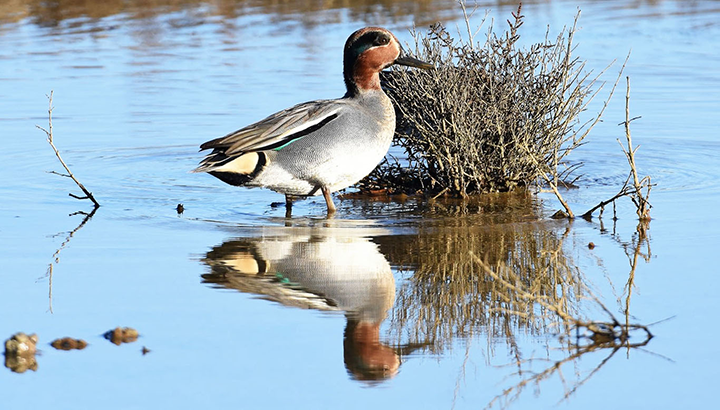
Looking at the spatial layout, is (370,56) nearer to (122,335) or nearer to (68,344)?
(122,335)

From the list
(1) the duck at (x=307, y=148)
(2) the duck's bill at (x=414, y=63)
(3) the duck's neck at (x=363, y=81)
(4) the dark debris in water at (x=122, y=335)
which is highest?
(2) the duck's bill at (x=414, y=63)

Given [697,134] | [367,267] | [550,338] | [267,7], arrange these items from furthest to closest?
1. [267,7]
2. [697,134]
3. [367,267]
4. [550,338]

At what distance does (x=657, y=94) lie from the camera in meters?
12.3

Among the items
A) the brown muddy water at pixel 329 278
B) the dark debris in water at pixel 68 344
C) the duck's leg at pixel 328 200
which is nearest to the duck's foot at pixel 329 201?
the duck's leg at pixel 328 200

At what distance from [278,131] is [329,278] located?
1879mm

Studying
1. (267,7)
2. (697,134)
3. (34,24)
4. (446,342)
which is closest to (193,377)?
(446,342)

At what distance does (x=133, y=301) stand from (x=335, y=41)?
12.0 meters

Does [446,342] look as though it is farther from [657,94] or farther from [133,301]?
[657,94]

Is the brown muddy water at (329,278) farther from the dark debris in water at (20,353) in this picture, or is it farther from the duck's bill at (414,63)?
the duck's bill at (414,63)

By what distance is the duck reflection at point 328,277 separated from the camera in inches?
185

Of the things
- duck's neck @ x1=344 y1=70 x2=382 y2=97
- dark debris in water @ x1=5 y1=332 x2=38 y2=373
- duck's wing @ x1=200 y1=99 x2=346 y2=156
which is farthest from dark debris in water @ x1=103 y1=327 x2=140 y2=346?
duck's neck @ x1=344 y1=70 x2=382 y2=97

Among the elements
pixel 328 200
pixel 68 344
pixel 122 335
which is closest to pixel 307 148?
pixel 328 200

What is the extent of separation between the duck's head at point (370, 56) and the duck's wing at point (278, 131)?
37cm

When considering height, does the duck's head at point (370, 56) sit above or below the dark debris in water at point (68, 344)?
above
